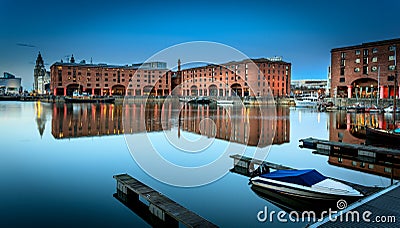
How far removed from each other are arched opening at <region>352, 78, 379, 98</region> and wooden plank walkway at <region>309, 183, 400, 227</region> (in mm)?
62357

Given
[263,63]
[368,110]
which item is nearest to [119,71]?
[263,63]

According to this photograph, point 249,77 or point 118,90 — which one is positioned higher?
point 249,77

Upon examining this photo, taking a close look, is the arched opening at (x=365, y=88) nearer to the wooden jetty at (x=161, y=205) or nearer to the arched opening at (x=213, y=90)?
the arched opening at (x=213, y=90)

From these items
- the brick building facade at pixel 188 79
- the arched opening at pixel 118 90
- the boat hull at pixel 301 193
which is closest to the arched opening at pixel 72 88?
the brick building facade at pixel 188 79

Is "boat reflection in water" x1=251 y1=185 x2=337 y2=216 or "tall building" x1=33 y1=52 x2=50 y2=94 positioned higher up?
"tall building" x1=33 y1=52 x2=50 y2=94

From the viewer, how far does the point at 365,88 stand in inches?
2633

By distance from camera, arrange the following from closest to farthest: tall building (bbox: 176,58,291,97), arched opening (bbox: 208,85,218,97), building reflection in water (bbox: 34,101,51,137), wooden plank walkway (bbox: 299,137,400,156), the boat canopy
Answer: the boat canopy < wooden plank walkway (bbox: 299,137,400,156) < building reflection in water (bbox: 34,101,51,137) < tall building (bbox: 176,58,291,97) < arched opening (bbox: 208,85,218,97)

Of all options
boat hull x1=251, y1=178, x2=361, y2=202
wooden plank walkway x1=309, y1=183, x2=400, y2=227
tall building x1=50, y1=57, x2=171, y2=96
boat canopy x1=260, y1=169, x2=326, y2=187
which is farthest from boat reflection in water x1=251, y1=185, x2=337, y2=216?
tall building x1=50, y1=57, x2=171, y2=96

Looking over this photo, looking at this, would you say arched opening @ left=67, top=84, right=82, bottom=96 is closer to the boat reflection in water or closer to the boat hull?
the boat hull

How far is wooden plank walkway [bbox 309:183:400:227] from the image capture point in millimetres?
6164

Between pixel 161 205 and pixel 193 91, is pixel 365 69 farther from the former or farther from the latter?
pixel 193 91

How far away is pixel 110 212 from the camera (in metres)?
9.02

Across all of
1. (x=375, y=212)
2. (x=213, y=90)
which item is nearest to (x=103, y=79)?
(x=213, y=90)

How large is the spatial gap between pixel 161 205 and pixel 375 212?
4.93 meters
